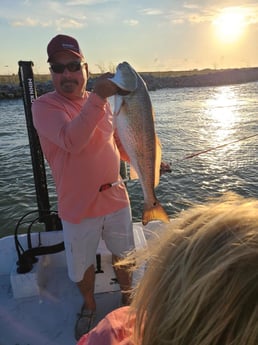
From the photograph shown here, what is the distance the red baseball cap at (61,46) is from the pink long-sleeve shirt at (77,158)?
0.30 m

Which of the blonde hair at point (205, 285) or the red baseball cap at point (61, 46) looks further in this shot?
the red baseball cap at point (61, 46)

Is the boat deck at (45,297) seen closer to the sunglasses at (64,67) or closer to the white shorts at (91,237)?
the white shorts at (91,237)

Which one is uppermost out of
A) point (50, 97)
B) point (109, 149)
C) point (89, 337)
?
point (50, 97)

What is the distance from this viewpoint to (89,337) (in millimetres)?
1388

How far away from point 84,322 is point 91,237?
29.0 inches

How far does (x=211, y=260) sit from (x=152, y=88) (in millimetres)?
48206

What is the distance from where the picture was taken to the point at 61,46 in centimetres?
263

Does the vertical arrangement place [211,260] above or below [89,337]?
above

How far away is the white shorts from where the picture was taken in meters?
2.83

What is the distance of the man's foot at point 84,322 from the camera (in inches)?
117

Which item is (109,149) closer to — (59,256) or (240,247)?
(59,256)

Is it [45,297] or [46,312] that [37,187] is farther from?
[46,312]

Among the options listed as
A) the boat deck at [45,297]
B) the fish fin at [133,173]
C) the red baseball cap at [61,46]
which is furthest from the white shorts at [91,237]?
the red baseball cap at [61,46]

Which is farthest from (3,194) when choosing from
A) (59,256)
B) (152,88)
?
(152,88)
